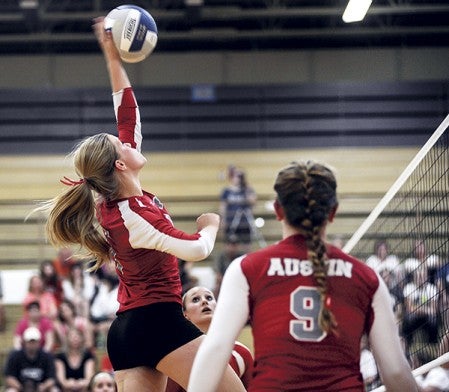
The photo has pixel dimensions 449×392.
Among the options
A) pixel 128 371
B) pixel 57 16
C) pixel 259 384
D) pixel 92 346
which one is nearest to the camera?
pixel 259 384

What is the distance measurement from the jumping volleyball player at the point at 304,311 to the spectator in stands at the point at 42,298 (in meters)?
10.4

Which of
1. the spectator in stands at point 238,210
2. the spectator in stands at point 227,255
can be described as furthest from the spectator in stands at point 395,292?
the spectator in stands at point 238,210

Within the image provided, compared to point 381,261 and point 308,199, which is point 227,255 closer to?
point 381,261

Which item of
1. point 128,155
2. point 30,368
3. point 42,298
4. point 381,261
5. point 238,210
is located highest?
point 238,210

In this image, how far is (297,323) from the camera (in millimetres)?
3516

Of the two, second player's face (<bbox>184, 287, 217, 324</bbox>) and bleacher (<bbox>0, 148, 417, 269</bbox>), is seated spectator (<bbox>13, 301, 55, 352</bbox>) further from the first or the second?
second player's face (<bbox>184, 287, 217, 324</bbox>)

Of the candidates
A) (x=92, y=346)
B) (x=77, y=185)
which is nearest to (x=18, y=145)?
(x=92, y=346)

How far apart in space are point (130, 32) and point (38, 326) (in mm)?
8104

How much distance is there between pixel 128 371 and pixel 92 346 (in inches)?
334

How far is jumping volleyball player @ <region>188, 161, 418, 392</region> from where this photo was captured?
11.5ft

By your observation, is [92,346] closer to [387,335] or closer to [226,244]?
[226,244]

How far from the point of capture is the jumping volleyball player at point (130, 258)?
4.97m

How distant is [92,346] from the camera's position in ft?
43.8

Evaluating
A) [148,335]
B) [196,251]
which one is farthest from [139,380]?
→ [196,251]
